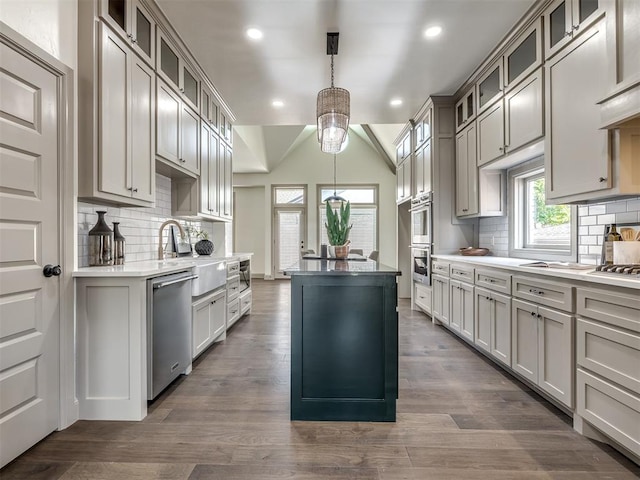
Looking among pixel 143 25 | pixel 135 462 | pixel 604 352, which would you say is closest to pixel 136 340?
pixel 135 462

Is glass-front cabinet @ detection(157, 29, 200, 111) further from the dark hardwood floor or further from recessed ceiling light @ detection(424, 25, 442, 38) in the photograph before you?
the dark hardwood floor

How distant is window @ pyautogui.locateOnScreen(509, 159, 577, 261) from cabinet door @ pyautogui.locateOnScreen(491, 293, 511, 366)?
0.69 m

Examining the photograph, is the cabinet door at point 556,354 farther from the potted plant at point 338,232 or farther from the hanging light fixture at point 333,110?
the hanging light fixture at point 333,110

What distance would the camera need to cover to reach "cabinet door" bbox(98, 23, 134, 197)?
2020 mm

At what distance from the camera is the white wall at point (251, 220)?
348 inches

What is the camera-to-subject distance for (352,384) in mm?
1914

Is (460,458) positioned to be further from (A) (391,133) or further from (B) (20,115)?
(A) (391,133)

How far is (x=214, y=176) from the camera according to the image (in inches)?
160

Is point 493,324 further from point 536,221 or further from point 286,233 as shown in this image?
point 286,233

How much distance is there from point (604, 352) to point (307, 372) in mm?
1559

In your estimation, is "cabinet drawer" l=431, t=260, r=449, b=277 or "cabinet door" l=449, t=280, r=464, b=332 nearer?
"cabinet door" l=449, t=280, r=464, b=332

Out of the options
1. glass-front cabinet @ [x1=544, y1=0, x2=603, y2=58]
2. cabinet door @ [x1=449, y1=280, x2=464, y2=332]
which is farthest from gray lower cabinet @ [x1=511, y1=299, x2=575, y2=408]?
glass-front cabinet @ [x1=544, y1=0, x2=603, y2=58]

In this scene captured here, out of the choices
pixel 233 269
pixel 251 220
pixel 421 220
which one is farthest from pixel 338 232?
pixel 251 220

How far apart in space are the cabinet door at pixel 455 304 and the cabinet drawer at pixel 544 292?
97 centimetres
